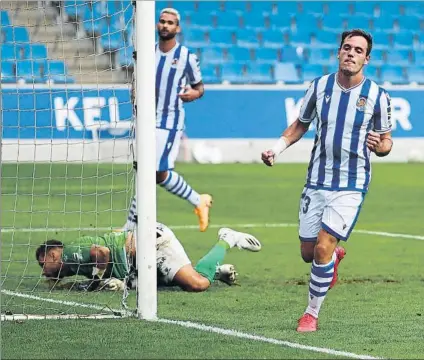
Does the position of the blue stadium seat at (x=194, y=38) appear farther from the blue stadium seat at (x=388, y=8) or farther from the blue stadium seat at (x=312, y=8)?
the blue stadium seat at (x=388, y=8)

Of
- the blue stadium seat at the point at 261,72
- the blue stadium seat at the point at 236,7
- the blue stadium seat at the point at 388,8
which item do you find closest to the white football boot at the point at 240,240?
the blue stadium seat at the point at 261,72

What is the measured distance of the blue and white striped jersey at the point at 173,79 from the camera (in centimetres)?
1132

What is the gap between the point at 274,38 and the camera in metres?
26.0

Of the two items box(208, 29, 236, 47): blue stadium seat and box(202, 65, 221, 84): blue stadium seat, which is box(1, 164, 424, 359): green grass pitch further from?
box(208, 29, 236, 47): blue stadium seat

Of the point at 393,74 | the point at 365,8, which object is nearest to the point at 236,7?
the point at 365,8

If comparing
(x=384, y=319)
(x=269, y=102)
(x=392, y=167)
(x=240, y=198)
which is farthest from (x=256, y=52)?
(x=384, y=319)

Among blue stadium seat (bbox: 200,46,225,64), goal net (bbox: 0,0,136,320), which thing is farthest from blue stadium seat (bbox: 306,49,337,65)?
goal net (bbox: 0,0,136,320)

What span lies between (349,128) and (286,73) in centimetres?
1847

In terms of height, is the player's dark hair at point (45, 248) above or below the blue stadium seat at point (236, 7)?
below

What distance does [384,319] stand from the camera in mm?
7215

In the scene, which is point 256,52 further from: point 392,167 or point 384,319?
point 384,319

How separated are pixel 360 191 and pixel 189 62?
4.65 m

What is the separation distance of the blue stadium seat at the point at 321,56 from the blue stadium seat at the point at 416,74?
168 cm

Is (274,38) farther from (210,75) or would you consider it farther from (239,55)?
(210,75)
